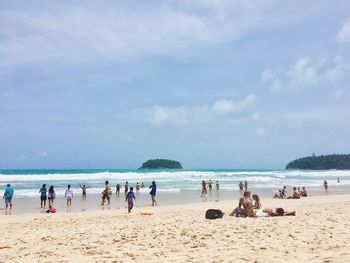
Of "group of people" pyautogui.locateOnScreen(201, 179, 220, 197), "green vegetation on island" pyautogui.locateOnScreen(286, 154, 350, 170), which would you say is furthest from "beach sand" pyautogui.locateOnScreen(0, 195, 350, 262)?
"green vegetation on island" pyautogui.locateOnScreen(286, 154, 350, 170)

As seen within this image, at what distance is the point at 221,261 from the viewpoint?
7.38 metres

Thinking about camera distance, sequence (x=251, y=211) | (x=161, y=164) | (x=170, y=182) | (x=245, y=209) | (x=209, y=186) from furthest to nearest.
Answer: (x=161, y=164) < (x=170, y=182) < (x=209, y=186) < (x=245, y=209) < (x=251, y=211)

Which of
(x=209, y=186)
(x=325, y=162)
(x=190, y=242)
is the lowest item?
(x=190, y=242)

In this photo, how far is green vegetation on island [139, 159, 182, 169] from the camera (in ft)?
528

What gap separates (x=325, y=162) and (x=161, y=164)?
70.8 metres

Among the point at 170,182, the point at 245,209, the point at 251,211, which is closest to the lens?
the point at 251,211

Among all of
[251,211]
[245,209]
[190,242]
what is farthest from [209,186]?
[190,242]

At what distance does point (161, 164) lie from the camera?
161m

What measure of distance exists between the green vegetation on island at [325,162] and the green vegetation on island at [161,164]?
57.7 metres

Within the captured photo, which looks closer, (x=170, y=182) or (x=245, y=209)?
(x=245, y=209)

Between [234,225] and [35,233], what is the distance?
6.35 metres

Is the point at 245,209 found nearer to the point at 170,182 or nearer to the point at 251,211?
the point at 251,211

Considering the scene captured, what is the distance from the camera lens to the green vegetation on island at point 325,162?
6235 inches

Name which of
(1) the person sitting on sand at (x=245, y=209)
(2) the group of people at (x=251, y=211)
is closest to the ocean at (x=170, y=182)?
(2) the group of people at (x=251, y=211)
